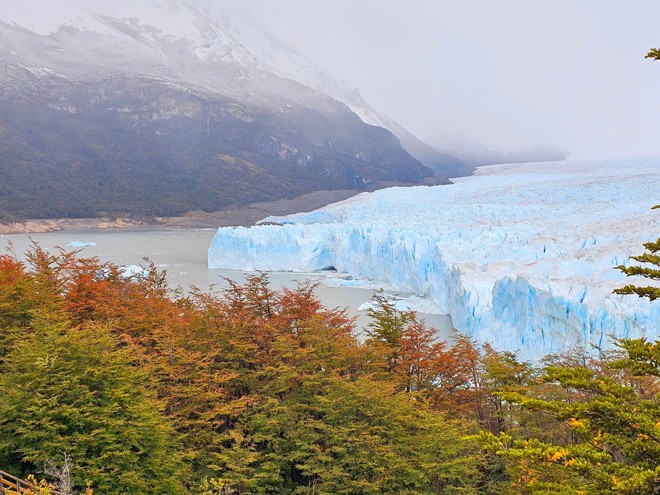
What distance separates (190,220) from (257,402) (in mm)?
70065

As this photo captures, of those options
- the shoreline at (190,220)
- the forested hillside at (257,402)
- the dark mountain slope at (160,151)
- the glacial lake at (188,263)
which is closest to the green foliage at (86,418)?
the forested hillside at (257,402)

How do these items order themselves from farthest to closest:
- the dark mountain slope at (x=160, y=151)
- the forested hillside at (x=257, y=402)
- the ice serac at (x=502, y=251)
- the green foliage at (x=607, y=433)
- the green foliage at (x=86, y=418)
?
the dark mountain slope at (x=160, y=151) → the ice serac at (x=502, y=251) → the forested hillside at (x=257, y=402) → the green foliage at (x=86, y=418) → the green foliage at (x=607, y=433)

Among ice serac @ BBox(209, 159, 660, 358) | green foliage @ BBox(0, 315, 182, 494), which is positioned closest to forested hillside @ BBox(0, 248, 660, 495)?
green foliage @ BBox(0, 315, 182, 494)

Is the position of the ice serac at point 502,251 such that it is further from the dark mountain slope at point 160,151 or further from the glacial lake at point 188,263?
the dark mountain slope at point 160,151

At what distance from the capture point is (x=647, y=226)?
73.5 ft

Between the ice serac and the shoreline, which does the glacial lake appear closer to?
the ice serac

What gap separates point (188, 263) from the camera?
37.6m

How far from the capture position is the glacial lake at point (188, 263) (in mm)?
24781

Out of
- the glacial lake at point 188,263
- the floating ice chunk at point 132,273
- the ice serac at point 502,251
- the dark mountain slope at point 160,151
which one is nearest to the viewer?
the ice serac at point 502,251

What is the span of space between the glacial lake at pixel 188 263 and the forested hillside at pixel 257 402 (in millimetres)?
2608

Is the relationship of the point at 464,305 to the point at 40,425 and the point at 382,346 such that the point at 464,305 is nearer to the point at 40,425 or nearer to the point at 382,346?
the point at 382,346

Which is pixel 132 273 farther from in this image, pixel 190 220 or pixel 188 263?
pixel 190 220

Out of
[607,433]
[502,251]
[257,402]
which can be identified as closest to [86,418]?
[257,402]

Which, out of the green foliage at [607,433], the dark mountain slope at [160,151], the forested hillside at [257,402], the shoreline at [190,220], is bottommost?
the forested hillside at [257,402]
